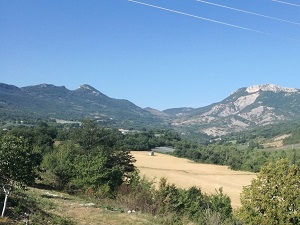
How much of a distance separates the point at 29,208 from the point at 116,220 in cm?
531

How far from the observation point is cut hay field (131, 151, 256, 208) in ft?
236

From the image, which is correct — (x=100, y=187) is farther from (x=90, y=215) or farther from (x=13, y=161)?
(x=13, y=161)

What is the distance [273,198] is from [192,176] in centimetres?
6055

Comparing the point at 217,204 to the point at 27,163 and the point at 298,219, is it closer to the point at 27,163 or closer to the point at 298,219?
the point at 298,219

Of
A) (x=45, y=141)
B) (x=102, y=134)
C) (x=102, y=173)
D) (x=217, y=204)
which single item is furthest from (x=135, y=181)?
(x=45, y=141)

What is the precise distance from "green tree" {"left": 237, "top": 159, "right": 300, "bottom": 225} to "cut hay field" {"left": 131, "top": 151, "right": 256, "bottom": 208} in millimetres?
34631

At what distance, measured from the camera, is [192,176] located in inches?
3322

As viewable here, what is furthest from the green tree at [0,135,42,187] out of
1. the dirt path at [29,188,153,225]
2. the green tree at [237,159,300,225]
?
the green tree at [237,159,300,225]

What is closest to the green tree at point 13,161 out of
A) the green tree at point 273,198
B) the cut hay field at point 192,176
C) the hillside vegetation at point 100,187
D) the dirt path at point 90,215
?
the hillside vegetation at point 100,187

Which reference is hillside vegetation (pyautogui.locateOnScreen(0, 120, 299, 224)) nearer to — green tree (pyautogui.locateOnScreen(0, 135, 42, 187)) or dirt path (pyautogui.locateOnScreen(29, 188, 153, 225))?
green tree (pyautogui.locateOnScreen(0, 135, 42, 187))

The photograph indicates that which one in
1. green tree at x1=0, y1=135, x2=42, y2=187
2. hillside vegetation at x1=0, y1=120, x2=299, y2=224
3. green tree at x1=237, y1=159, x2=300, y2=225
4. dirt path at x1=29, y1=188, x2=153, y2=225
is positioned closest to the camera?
green tree at x1=0, y1=135, x2=42, y2=187

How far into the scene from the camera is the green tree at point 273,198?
2402 centimetres

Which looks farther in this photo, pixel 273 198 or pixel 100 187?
pixel 100 187

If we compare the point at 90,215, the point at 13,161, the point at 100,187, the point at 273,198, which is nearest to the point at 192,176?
the point at 100,187
